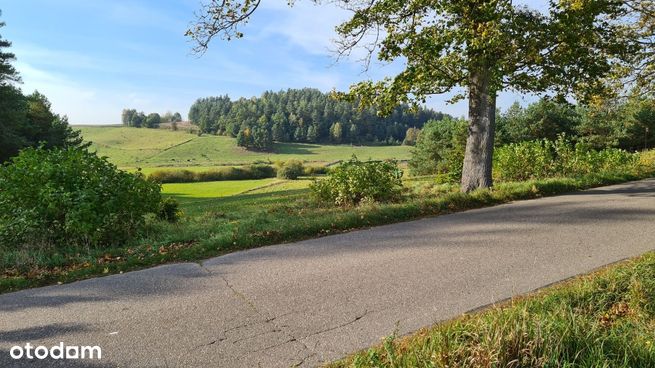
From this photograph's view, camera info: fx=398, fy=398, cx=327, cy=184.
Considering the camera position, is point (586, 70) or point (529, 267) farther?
point (586, 70)

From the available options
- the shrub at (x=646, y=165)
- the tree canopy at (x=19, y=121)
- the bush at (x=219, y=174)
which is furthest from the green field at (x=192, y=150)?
the shrub at (x=646, y=165)

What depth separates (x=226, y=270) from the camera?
5.21m

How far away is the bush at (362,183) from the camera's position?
10.7 meters

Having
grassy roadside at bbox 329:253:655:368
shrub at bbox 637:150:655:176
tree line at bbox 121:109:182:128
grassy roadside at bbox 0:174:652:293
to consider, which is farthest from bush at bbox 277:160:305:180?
tree line at bbox 121:109:182:128

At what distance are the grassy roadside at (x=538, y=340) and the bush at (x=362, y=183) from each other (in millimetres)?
6835

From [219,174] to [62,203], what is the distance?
60.2 metres

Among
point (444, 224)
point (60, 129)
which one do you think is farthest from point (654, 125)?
point (60, 129)

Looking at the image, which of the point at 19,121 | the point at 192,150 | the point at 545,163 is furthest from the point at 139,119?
the point at 545,163

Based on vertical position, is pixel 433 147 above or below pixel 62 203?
above

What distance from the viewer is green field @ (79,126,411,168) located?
8662 centimetres

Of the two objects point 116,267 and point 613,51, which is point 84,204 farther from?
point 613,51

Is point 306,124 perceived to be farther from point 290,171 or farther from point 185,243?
point 185,243

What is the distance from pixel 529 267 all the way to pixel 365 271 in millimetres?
2117

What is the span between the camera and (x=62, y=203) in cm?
647
